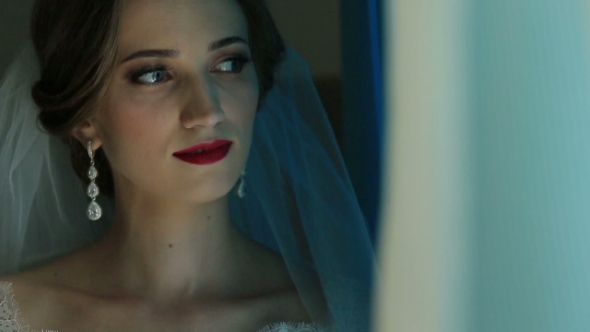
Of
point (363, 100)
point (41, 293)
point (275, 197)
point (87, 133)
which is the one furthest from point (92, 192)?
point (363, 100)

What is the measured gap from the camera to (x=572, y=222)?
2.10 ft

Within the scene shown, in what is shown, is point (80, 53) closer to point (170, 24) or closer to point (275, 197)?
point (170, 24)

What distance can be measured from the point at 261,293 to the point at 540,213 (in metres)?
0.81

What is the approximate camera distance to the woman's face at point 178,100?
1.25 m

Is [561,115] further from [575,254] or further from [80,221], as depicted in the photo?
[80,221]

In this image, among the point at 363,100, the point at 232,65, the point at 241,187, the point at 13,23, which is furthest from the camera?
the point at 13,23

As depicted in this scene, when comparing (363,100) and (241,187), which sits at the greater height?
(363,100)

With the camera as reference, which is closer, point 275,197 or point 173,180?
point 173,180

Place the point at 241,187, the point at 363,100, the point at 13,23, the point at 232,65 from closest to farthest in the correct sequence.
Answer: the point at 363,100
the point at 232,65
the point at 241,187
the point at 13,23

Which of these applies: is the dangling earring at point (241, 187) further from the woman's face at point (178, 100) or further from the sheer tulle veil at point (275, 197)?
the woman's face at point (178, 100)

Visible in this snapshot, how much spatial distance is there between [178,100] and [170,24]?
124 millimetres

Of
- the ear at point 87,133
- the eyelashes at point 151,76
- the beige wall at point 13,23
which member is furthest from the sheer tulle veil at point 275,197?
the beige wall at point 13,23

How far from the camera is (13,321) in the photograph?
1395 mm

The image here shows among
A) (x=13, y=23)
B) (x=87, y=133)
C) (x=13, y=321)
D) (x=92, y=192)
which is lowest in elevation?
(x=13, y=321)
